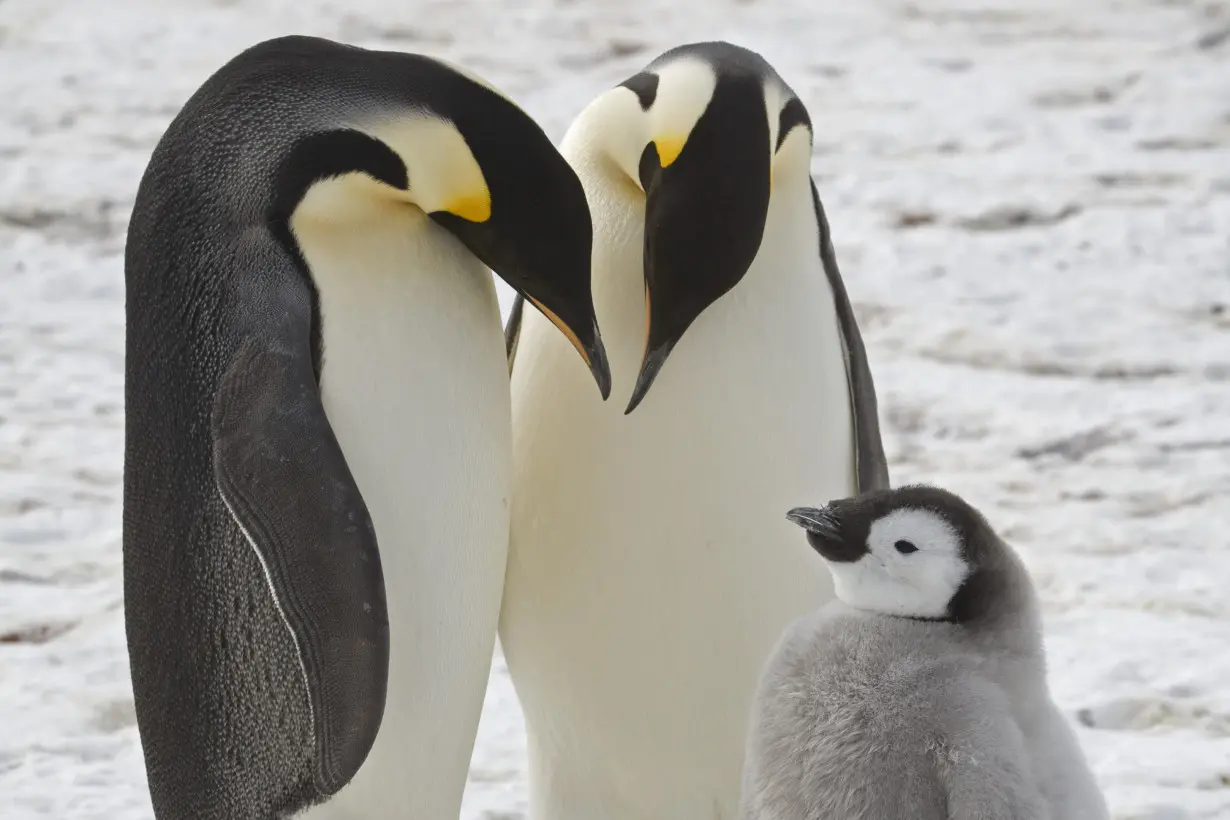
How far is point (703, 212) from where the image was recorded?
1.86 metres

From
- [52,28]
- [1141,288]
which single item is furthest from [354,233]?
[52,28]

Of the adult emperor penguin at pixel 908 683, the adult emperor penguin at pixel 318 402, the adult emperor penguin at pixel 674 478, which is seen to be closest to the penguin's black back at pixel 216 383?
the adult emperor penguin at pixel 318 402

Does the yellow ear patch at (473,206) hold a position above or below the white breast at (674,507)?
above

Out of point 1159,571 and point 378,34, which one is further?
point 378,34

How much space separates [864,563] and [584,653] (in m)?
0.53

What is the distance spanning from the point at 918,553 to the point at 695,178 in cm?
46

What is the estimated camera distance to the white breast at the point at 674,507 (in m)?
2.03

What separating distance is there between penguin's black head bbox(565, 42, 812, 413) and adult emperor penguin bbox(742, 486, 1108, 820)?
1.03 feet

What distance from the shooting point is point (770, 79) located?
2.01 metres

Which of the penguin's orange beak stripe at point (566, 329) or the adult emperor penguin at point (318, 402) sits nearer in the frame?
the adult emperor penguin at point (318, 402)

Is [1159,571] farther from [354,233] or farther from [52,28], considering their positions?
[52,28]

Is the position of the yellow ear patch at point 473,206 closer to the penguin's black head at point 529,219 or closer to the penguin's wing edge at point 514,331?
the penguin's black head at point 529,219

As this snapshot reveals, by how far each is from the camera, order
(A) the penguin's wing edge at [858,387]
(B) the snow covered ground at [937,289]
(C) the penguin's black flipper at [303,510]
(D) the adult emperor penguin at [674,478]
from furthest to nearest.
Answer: (B) the snow covered ground at [937,289] < (A) the penguin's wing edge at [858,387] < (D) the adult emperor penguin at [674,478] < (C) the penguin's black flipper at [303,510]

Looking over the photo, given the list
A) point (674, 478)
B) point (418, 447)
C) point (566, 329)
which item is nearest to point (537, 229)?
point (566, 329)
